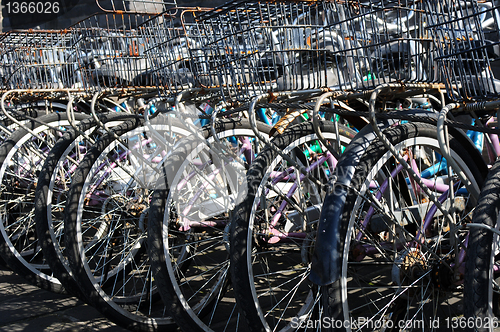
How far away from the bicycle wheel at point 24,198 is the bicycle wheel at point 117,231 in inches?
16.4

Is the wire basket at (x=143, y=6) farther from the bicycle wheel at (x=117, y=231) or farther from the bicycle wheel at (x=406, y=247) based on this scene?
the bicycle wheel at (x=406, y=247)

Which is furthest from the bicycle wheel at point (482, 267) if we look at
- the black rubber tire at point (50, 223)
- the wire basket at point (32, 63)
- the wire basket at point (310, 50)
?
the wire basket at point (32, 63)

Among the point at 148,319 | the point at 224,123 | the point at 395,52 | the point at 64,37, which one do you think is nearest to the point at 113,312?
the point at 148,319

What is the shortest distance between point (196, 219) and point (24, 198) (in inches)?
79.3

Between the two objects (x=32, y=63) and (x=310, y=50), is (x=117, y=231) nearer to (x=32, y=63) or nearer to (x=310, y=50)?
(x=310, y=50)

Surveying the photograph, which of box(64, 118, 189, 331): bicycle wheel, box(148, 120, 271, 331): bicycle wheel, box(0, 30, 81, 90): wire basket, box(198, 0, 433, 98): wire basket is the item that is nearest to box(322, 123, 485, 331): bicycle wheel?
box(198, 0, 433, 98): wire basket

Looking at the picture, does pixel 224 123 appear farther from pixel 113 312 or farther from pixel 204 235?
pixel 113 312

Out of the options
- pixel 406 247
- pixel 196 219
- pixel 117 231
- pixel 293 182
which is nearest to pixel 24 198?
pixel 117 231

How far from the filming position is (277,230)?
2.72 m

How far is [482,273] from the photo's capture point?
1.58m

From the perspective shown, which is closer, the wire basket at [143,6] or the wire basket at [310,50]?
the wire basket at [310,50]

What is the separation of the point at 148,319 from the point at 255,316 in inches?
34.4

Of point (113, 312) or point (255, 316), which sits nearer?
point (255, 316)

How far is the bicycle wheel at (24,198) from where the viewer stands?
3557mm
